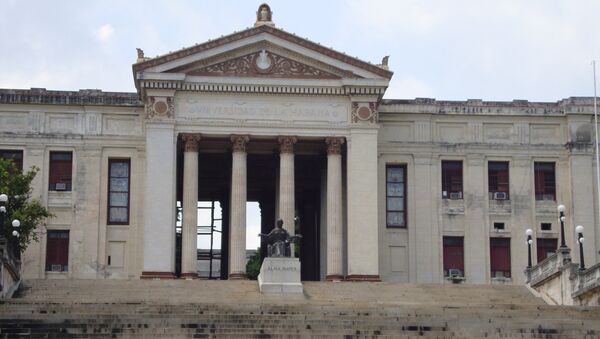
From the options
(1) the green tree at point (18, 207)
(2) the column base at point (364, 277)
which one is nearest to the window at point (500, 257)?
(2) the column base at point (364, 277)

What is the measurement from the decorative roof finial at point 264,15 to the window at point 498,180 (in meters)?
13.7

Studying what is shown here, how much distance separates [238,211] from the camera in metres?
59.9

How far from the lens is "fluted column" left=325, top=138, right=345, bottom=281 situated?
197 ft

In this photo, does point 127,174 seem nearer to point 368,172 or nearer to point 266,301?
point 368,172

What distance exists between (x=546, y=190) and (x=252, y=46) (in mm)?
17080

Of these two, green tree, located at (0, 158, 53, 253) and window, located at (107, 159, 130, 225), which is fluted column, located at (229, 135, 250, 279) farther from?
green tree, located at (0, 158, 53, 253)

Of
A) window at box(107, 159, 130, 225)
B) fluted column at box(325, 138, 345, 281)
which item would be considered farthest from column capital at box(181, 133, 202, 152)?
fluted column at box(325, 138, 345, 281)

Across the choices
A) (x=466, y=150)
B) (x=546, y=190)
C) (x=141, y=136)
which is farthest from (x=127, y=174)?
(x=546, y=190)

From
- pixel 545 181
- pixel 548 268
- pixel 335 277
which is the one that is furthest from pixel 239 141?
pixel 548 268

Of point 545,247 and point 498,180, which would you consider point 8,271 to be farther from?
point 545,247

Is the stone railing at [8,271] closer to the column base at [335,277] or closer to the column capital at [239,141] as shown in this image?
the column capital at [239,141]

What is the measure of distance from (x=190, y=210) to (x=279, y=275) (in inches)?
406

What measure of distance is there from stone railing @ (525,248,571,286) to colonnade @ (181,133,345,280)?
31.2ft

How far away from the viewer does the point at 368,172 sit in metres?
60.8
